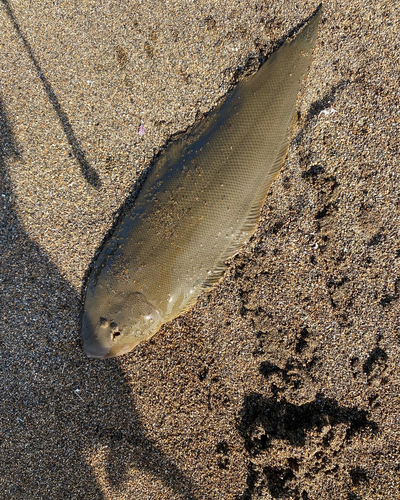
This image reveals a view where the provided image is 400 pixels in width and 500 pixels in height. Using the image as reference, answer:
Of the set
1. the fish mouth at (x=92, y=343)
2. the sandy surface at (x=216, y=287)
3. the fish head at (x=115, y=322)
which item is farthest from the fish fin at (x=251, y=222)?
the fish mouth at (x=92, y=343)

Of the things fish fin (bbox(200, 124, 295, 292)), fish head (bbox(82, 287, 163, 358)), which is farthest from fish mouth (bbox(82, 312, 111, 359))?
fish fin (bbox(200, 124, 295, 292))

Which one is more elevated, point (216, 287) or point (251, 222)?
point (251, 222)

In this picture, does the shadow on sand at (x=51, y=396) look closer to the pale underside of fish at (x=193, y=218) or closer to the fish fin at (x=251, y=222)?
the pale underside of fish at (x=193, y=218)

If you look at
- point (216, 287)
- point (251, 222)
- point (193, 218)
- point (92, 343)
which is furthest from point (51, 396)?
point (251, 222)

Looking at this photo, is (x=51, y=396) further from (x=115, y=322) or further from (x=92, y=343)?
(x=115, y=322)

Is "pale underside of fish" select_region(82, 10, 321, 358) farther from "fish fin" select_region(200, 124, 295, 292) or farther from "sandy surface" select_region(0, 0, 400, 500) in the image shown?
"sandy surface" select_region(0, 0, 400, 500)

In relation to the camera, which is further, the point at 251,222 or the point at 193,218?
the point at 251,222

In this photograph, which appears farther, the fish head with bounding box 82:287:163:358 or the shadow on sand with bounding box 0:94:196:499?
the shadow on sand with bounding box 0:94:196:499
